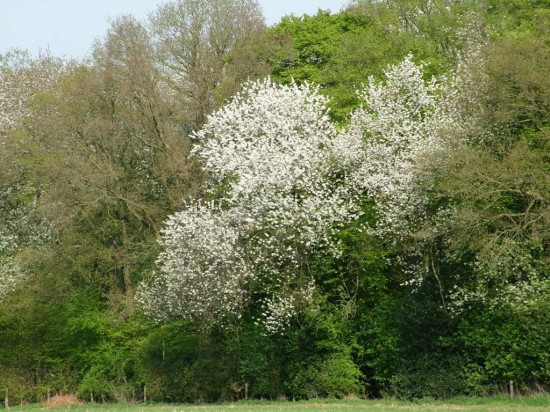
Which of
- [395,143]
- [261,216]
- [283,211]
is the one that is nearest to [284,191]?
[283,211]

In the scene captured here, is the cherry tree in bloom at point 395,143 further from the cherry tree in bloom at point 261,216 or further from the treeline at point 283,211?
the cherry tree in bloom at point 261,216

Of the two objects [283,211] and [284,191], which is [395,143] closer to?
[284,191]

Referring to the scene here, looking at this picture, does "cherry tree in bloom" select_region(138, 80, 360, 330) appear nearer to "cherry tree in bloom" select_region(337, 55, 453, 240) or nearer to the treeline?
the treeline

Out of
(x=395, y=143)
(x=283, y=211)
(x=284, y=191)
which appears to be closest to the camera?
(x=283, y=211)

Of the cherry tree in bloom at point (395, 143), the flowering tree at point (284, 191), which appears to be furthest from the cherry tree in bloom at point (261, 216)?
the cherry tree in bloom at point (395, 143)

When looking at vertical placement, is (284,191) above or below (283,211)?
above

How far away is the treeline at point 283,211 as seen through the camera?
27.4 meters

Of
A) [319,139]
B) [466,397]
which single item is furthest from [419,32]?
[466,397]

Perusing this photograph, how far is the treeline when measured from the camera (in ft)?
89.9

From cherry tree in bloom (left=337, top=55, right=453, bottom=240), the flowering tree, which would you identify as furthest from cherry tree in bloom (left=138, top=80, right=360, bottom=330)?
cherry tree in bloom (left=337, top=55, right=453, bottom=240)

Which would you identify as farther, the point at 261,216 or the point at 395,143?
the point at 395,143

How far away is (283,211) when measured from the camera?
101ft

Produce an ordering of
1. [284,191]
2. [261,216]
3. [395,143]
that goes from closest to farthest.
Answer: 1. [261,216]
2. [284,191]
3. [395,143]

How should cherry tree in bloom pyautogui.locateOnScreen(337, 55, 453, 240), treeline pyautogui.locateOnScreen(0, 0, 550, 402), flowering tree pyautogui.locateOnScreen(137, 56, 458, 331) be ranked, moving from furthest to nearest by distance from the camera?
1. flowering tree pyautogui.locateOnScreen(137, 56, 458, 331)
2. cherry tree in bloom pyautogui.locateOnScreen(337, 55, 453, 240)
3. treeline pyautogui.locateOnScreen(0, 0, 550, 402)
